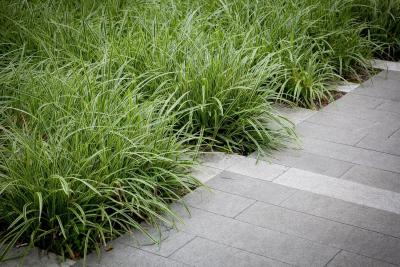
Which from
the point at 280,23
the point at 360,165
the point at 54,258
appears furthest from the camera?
the point at 280,23

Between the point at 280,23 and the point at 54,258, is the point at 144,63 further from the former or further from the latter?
the point at 54,258

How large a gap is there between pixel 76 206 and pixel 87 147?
1.21ft

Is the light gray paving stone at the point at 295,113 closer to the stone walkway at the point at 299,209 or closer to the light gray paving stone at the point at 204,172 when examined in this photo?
the stone walkway at the point at 299,209

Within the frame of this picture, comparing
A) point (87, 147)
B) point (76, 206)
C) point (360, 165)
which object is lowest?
point (360, 165)

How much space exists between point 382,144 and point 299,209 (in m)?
1.46

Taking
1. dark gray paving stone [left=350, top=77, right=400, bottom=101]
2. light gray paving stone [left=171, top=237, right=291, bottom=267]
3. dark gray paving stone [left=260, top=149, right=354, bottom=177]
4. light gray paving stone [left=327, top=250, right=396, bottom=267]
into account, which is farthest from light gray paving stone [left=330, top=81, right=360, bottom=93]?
light gray paving stone [left=171, top=237, right=291, bottom=267]

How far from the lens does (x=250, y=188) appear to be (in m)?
4.61

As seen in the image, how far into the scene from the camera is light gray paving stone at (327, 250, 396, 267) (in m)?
3.69

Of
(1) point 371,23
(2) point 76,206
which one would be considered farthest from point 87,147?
(1) point 371,23

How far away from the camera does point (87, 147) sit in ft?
13.1

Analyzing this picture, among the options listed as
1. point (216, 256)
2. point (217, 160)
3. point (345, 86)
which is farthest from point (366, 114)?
point (216, 256)

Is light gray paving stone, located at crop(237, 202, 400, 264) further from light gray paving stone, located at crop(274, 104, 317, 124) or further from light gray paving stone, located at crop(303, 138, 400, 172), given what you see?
light gray paving stone, located at crop(274, 104, 317, 124)

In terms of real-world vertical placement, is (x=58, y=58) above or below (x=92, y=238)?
above

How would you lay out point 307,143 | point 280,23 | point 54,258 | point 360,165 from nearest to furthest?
point 54,258 < point 360,165 < point 307,143 < point 280,23
